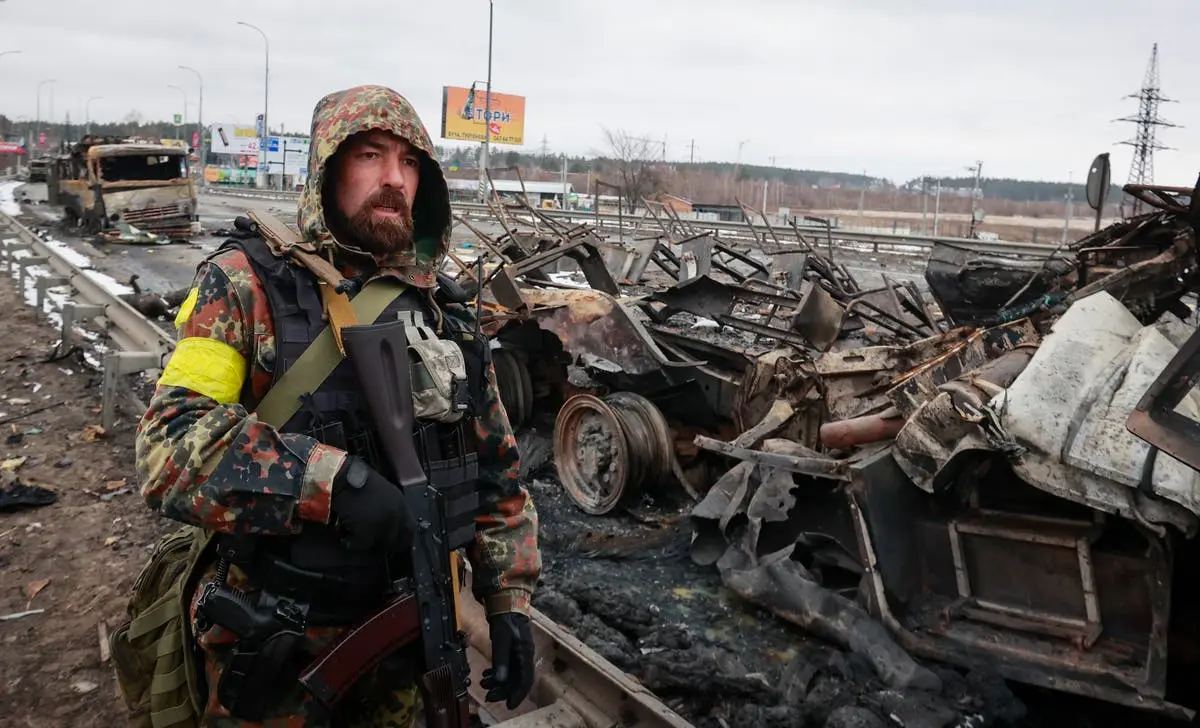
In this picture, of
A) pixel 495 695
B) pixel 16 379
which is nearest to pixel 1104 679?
pixel 495 695

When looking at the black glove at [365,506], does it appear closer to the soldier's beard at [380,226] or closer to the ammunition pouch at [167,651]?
the ammunition pouch at [167,651]

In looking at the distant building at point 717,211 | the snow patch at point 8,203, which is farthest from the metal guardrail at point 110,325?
the distant building at point 717,211

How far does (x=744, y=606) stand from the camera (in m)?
4.18

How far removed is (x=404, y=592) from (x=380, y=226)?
82 centimetres

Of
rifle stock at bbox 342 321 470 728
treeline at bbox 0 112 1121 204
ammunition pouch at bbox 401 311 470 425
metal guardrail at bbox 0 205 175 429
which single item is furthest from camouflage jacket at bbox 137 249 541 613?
treeline at bbox 0 112 1121 204

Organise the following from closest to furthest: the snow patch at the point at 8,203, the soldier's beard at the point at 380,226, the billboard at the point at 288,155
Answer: the soldier's beard at the point at 380,226
the snow patch at the point at 8,203
the billboard at the point at 288,155

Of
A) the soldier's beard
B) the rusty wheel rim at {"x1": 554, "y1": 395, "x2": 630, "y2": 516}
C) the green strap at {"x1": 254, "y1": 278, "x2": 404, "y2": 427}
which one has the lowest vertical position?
the rusty wheel rim at {"x1": 554, "y1": 395, "x2": 630, "y2": 516}

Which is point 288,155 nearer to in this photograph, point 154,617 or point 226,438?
point 154,617

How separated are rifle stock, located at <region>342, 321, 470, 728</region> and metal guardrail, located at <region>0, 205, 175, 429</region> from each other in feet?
10.4

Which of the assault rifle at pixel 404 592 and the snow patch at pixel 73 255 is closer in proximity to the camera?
the assault rifle at pixel 404 592

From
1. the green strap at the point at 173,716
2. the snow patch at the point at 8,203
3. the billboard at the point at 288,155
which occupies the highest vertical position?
the billboard at the point at 288,155

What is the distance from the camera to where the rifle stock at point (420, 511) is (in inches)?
70.2

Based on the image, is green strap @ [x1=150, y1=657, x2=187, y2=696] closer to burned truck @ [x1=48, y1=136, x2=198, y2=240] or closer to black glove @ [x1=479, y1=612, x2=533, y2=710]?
black glove @ [x1=479, y1=612, x2=533, y2=710]

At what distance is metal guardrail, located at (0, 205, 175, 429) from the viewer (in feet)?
19.6
